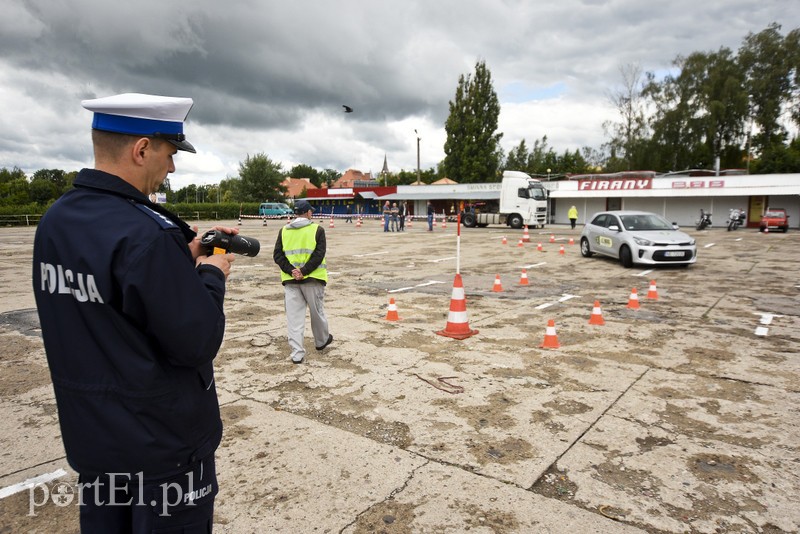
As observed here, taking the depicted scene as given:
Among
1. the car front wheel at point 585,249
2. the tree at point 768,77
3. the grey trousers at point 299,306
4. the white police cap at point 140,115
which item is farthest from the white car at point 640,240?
the tree at point 768,77

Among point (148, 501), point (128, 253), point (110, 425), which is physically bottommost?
point (148, 501)

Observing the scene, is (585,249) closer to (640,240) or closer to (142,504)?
(640,240)

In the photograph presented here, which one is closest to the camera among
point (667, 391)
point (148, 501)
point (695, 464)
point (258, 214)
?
point (148, 501)

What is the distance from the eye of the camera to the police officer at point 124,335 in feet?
4.74

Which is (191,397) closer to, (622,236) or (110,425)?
(110,425)

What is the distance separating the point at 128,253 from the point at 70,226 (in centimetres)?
23

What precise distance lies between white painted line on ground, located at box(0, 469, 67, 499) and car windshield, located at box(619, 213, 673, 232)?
566 inches

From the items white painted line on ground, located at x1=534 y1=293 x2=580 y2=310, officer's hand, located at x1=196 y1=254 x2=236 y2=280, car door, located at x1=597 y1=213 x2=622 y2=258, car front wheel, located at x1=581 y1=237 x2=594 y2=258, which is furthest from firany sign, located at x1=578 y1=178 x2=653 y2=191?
officer's hand, located at x1=196 y1=254 x2=236 y2=280

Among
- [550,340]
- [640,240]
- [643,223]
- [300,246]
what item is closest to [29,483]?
[300,246]

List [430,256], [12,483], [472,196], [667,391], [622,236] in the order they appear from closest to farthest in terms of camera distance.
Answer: [12,483]
[667,391]
[622,236]
[430,256]
[472,196]

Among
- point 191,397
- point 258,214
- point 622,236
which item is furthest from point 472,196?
point 191,397

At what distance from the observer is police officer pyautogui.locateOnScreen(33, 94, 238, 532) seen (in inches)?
56.9

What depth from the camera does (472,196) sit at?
46250 millimetres

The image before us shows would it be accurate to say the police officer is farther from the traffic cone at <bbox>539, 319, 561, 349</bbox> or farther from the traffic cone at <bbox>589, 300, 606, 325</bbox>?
the traffic cone at <bbox>589, 300, 606, 325</bbox>
